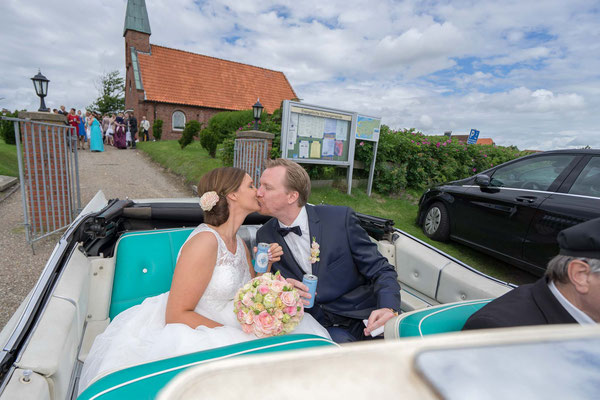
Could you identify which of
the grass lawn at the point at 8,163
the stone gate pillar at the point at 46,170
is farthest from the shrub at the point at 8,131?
the stone gate pillar at the point at 46,170

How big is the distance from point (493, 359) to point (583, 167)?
464cm

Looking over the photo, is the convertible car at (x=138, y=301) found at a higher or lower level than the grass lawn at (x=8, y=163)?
higher

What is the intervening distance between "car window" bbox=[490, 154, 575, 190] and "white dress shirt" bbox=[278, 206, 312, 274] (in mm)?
3494

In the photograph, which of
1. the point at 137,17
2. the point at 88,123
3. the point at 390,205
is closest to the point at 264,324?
the point at 390,205

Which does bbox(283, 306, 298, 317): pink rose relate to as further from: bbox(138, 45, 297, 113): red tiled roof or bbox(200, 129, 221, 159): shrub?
bbox(138, 45, 297, 113): red tiled roof

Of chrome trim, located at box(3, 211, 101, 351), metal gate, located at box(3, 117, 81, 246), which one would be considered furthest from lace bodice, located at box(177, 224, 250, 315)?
metal gate, located at box(3, 117, 81, 246)

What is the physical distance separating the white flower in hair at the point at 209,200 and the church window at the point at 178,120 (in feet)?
83.8

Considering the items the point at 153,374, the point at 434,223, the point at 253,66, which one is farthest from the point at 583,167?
the point at 253,66

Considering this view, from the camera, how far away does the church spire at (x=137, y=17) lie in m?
24.7

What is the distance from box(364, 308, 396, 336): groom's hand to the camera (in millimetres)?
2010

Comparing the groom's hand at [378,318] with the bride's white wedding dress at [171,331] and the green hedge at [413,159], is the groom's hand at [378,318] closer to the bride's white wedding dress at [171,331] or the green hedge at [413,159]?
the bride's white wedding dress at [171,331]

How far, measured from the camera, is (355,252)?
245 centimetres

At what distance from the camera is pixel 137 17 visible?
2503 cm

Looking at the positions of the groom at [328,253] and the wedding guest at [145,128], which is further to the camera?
the wedding guest at [145,128]
